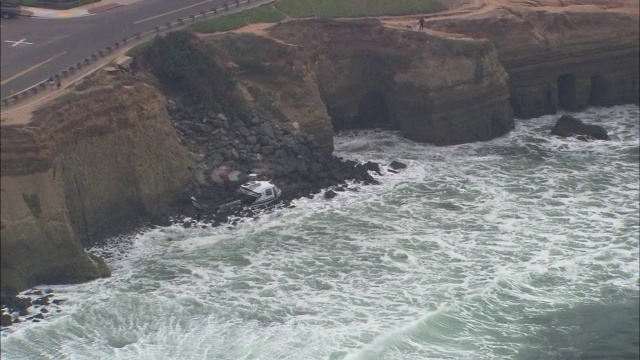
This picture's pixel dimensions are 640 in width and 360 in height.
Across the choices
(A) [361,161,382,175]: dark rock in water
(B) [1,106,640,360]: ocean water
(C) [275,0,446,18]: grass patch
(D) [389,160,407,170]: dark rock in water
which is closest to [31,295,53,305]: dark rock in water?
(B) [1,106,640,360]: ocean water

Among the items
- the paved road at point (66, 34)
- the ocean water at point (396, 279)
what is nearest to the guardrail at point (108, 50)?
the paved road at point (66, 34)

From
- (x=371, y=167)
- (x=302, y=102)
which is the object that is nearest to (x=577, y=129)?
(x=371, y=167)

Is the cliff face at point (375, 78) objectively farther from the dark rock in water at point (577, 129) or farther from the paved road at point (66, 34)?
the paved road at point (66, 34)

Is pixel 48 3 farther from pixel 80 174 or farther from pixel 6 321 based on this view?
Answer: pixel 6 321

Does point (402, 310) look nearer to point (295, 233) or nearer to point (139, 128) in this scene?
point (295, 233)

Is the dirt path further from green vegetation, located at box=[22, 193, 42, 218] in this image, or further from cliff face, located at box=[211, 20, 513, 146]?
green vegetation, located at box=[22, 193, 42, 218]

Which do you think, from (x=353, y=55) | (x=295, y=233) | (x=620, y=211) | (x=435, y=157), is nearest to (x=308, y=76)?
(x=353, y=55)
